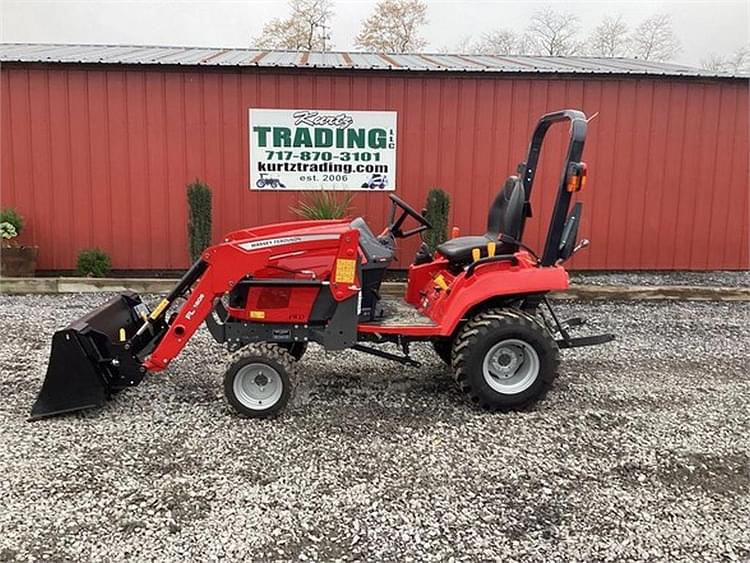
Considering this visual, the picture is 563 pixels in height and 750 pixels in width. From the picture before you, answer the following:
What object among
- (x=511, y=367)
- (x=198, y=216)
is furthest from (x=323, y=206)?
(x=511, y=367)

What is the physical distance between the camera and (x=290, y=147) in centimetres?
811

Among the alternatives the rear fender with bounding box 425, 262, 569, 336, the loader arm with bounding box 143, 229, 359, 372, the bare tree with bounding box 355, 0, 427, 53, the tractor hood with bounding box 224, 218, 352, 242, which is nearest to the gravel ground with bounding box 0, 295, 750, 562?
the loader arm with bounding box 143, 229, 359, 372

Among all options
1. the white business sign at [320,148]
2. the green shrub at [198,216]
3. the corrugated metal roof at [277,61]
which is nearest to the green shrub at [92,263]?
the green shrub at [198,216]

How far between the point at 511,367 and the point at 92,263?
5733mm

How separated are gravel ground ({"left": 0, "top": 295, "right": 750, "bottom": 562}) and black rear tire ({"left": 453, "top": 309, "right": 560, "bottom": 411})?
14cm

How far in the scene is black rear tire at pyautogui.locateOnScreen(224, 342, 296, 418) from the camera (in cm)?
376

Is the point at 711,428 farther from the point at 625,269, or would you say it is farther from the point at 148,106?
the point at 148,106

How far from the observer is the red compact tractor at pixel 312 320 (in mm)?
3770

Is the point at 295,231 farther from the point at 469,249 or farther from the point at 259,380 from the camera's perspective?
the point at 469,249

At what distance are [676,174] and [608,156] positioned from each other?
3.18ft

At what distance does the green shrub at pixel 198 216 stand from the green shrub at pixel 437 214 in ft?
8.73

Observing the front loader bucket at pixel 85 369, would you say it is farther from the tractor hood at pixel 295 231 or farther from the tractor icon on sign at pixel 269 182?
the tractor icon on sign at pixel 269 182

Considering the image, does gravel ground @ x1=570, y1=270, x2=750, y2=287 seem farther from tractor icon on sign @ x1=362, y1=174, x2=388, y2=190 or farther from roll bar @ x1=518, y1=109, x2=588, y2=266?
roll bar @ x1=518, y1=109, x2=588, y2=266

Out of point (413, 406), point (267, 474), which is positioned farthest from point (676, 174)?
point (267, 474)
